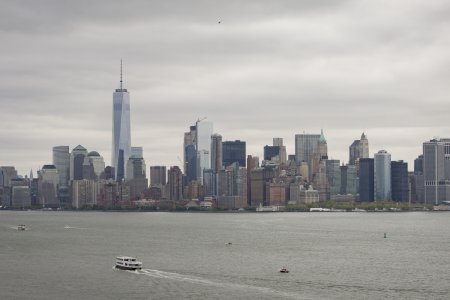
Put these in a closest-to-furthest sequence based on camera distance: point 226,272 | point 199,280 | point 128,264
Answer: point 199,280 → point 226,272 → point 128,264

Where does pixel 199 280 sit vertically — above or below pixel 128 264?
below

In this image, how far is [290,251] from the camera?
174375 millimetres

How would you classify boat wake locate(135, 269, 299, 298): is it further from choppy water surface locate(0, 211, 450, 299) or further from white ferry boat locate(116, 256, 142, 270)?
white ferry boat locate(116, 256, 142, 270)

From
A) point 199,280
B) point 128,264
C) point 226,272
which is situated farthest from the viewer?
point 128,264

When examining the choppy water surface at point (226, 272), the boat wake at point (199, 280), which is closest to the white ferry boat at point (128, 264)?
the boat wake at point (199, 280)

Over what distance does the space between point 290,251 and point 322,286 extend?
55903 mm

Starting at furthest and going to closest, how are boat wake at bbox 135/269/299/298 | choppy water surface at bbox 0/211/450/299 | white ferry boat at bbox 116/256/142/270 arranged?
white ferry boat at bbox 116/256/142/270 → choppy water surface at bbox 0/211/450/299 → boat wake at bbox 135/269/299/298

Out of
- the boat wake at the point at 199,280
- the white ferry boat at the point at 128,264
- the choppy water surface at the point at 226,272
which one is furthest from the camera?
the white ferry boat at the point at 128,264

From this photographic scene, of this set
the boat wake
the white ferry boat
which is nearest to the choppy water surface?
the boat wake

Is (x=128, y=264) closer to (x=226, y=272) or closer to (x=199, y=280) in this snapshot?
(x=226, y=272)

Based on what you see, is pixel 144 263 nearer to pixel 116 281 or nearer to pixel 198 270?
pixel 198 270

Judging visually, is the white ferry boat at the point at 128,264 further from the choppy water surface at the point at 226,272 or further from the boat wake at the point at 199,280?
the choppy water surface at the point at 226,272

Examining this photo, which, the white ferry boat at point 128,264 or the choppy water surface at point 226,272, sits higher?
the white ferry boat at point 128,264

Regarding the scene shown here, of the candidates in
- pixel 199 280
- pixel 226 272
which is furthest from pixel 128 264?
pixel 199 280
